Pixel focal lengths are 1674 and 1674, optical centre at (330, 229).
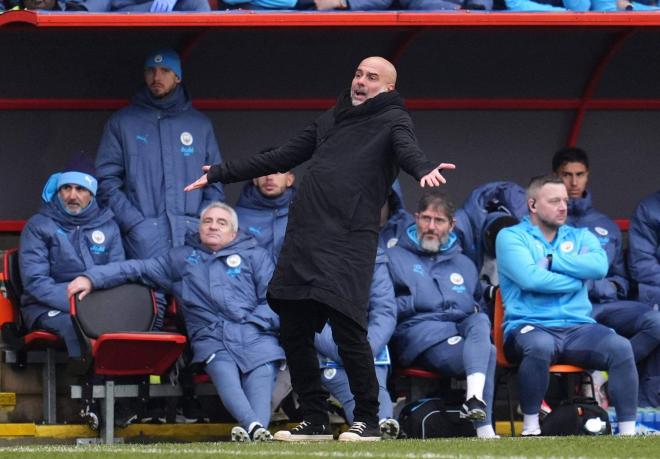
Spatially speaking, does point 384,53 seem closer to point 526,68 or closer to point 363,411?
point 526,68

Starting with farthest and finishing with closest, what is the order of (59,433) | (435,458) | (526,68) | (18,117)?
1. (526,68)
2. (18,117)
3. (59,433)
4. (435,458)

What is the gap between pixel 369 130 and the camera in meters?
8.30

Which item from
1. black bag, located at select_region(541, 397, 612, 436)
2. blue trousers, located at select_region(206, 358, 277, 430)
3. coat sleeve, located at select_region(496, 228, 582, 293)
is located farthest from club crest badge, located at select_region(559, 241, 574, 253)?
blue trousers, located at select_region(206, 358, 277, 430)

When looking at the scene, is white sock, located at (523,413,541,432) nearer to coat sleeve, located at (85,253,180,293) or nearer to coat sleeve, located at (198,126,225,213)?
coat sleeve, located at (85,253,180,293)

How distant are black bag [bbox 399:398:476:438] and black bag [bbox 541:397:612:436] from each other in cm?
47

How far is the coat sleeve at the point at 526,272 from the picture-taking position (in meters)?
9.83

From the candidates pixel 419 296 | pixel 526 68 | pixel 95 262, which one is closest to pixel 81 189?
pixel 95 262

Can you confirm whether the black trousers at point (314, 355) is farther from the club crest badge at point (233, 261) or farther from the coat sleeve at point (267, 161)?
the club crest badge at point (233, 261)

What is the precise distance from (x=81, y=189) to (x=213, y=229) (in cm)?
89

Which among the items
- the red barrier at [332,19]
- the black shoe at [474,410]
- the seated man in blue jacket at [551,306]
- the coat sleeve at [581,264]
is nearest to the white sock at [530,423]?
the seated man in blue jacket at [551,306]

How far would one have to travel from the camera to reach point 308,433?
28.1 feet

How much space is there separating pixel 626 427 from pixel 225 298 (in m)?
2.46

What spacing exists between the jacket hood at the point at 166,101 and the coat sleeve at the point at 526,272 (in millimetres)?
2359

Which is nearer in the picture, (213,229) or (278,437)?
(278,437)
